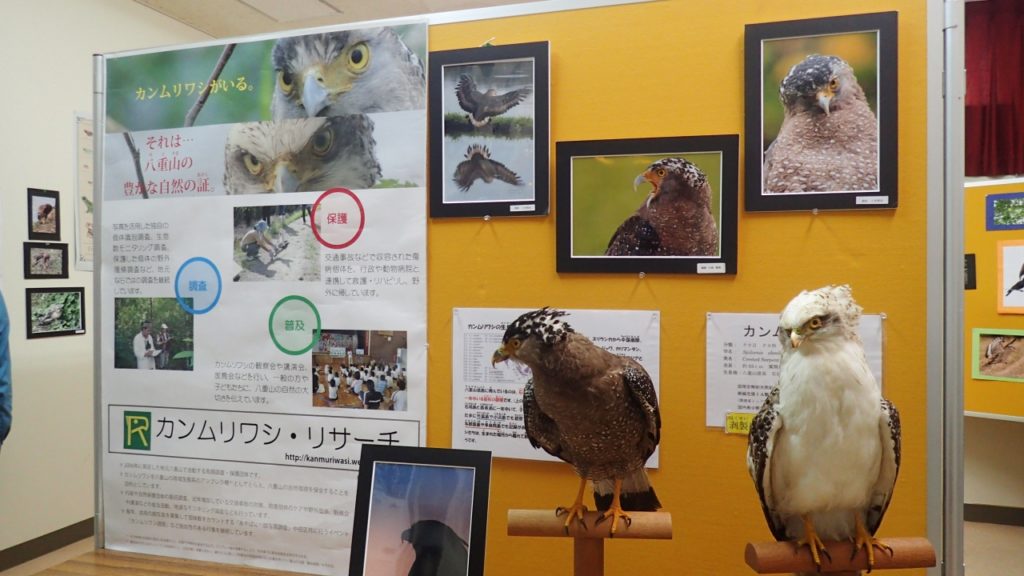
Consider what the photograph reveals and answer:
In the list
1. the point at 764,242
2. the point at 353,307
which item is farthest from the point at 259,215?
the point at 764,242

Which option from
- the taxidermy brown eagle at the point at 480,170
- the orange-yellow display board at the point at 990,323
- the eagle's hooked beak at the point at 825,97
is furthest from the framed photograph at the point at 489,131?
the orange-yellow display board at the point at 990,323

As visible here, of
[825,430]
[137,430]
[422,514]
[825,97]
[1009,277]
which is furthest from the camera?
[1009,277]

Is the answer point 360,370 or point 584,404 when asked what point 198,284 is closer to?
point 360,370

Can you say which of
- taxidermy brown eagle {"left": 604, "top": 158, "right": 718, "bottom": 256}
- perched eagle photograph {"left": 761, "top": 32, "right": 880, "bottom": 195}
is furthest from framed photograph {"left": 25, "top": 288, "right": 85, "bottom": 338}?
perched eagle photograph {"left": 761, "top": 32, "right": 880, "bottom": 195}

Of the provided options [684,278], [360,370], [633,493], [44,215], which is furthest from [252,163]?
[44,215]

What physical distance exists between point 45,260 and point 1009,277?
15.5ft

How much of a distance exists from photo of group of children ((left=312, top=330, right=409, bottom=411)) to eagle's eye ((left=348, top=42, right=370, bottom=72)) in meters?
0.65

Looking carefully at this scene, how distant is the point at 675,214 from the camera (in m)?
1.35

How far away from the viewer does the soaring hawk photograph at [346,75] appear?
1.51 m

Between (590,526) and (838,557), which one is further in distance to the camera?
(590,526)

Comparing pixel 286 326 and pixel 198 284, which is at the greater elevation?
pixel 198 284

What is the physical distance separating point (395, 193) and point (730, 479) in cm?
100

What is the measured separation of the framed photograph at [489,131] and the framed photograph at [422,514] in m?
0.59

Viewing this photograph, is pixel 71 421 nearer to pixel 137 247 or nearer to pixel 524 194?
pixel 137 247
